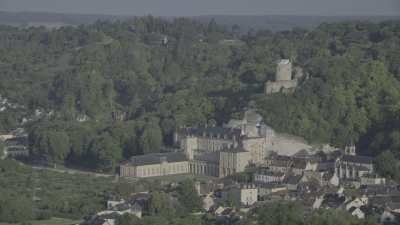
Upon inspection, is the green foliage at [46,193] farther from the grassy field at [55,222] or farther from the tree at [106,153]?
the tree at [106,153]

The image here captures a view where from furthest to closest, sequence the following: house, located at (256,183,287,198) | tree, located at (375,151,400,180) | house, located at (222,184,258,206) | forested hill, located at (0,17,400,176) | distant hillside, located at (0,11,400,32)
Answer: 1. distant hillside, located at (0,11,400,32)
2. forested hill, located at (0,17,400,176)
3. tree, located at (375,151,400,180)
4. house, located at (256,183,287,198)
5. house, located at (222,184,258,206)

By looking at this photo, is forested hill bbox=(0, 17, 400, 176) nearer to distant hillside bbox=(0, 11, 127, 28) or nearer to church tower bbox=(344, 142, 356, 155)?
church tower bbox=(344, 142, 356, 155)

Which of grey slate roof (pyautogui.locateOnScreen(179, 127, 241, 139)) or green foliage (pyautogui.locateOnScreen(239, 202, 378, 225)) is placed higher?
green foliage (pyautogui.locateOnScreen(239, 202, 378, 225))

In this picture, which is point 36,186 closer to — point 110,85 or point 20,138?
point 20,138

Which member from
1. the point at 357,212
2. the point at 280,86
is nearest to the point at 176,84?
the point at 280,86

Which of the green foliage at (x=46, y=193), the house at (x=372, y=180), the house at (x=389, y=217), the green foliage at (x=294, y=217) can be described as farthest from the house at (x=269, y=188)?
the house at (x=389, y=217)

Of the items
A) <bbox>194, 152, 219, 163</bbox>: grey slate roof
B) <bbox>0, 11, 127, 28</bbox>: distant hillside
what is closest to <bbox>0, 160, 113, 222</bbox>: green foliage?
<bbox>194, 152, 219, 163</bbox>: grey slate roof

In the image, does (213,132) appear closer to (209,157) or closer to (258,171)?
(209,157)

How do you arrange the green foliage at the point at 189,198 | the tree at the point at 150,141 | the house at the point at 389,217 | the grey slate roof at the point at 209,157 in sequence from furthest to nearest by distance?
the tree at the point at 150,141, the grey slate roof at the point at 209,157, the green foliage at the point at 189,198, the house at the point at 389,217
